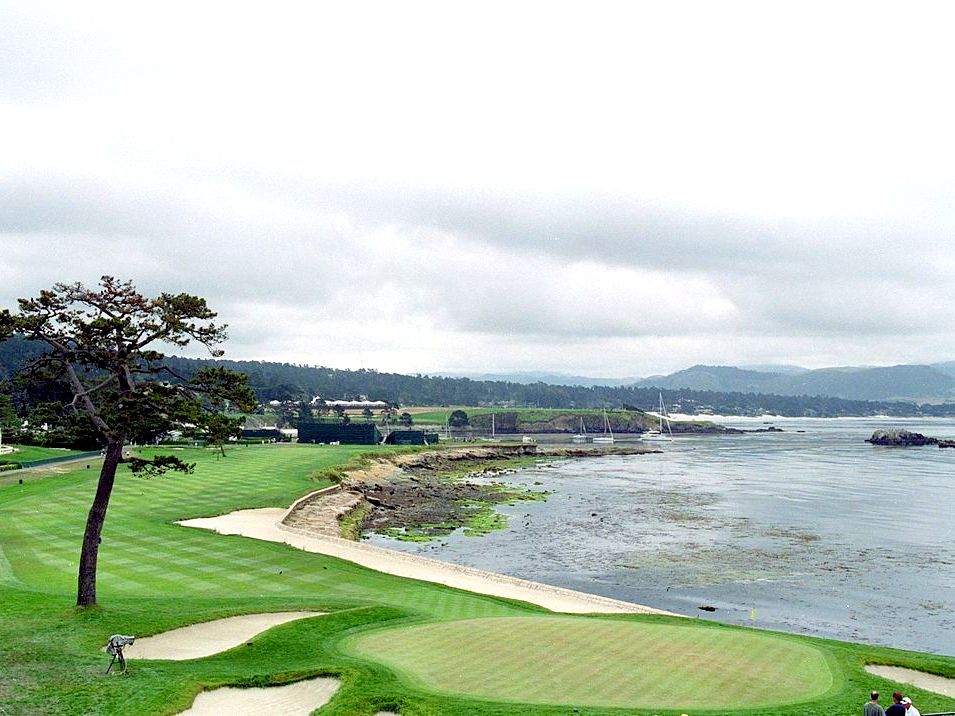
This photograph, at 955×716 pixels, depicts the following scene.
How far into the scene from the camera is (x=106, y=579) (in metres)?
33.1

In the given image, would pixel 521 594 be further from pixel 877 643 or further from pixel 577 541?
pixel 577 541

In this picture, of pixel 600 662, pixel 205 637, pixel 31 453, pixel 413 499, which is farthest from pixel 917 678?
pixel 31 453

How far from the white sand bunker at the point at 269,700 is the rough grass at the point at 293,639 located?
0.35 meters

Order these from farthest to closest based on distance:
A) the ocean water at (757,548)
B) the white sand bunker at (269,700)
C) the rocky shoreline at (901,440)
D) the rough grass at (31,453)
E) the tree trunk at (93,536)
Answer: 1. the rocky shoreline at (901,440)
2. the rough grass at (31,453)
3. the ocean water at (757,548)
4. the tree trunk at (93,536)
5. the white sand bunker at (269,700)

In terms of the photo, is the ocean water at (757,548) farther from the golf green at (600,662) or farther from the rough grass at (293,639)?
the golf green at (600,662)

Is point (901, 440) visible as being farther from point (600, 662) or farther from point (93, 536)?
point (93, 536)

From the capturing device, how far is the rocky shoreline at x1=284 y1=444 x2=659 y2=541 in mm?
60406

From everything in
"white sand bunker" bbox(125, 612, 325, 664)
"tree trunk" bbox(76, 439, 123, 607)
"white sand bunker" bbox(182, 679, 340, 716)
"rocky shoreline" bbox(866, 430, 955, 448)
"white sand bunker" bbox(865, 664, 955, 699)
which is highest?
"tree trunk" bbox(76, 439, 123, 607)

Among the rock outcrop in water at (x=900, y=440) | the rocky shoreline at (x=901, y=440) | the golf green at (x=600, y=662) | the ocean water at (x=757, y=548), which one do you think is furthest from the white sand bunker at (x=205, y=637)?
the rock outcrop in water at (x=900, y=440)

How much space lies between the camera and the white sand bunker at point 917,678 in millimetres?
20453

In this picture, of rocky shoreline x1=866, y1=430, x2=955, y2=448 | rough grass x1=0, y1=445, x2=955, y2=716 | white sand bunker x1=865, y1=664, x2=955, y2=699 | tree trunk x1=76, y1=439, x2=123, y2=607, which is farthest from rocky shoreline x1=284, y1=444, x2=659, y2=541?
rocky shoreline x1=866, y1=430, x2=955, y2=448

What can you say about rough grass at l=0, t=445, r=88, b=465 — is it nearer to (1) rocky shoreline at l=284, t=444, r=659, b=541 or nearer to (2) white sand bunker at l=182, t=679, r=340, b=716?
(1) rocky shoreline at l=284, t=444, r=659, b=541

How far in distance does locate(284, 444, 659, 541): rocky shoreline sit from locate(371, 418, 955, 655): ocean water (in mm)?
3646

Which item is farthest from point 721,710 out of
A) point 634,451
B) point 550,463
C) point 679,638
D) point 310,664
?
point 634,451
